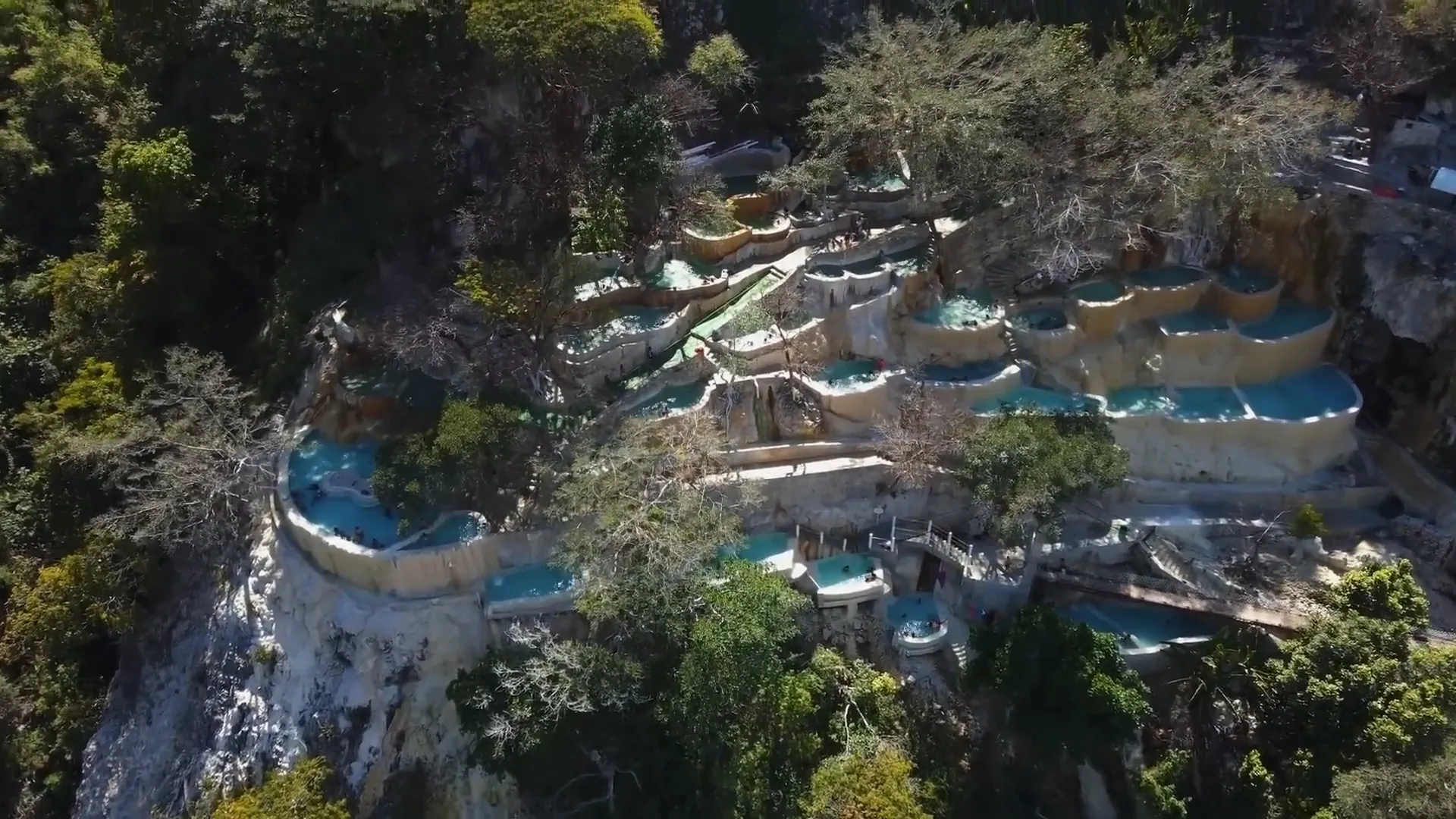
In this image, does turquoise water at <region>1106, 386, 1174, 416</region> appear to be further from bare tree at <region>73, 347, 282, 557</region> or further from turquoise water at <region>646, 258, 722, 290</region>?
bare tree at <region>73, 347, 282, 557</region>

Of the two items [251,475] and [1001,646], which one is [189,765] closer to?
[251,475]

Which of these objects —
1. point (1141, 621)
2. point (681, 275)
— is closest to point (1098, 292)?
point (1141, 621)

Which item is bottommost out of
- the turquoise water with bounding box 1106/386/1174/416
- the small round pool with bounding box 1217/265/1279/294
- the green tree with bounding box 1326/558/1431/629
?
the green tree with bounding box 1326/558/1431/629

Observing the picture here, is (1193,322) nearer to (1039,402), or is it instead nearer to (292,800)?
(1039,402)

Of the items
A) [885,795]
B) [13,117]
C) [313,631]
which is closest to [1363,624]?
[885,795]

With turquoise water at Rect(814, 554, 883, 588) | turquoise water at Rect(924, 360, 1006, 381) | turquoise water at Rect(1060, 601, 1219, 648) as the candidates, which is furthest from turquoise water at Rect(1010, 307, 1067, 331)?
turquoise water at Rect(814, 554, 883, 588)

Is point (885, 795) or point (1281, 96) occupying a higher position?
point (1281, 96)

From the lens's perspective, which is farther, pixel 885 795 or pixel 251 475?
pixel 251 475
